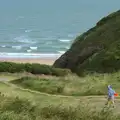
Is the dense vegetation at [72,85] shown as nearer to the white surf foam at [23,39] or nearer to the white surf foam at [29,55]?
the white surf foam at [29,55]

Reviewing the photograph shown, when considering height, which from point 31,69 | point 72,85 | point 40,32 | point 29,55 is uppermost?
point 40,32

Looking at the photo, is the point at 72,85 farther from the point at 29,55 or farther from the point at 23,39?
the point at 23,39

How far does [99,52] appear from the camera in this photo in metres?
34.5

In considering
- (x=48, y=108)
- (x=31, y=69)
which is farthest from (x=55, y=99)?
(x=31, y=69)

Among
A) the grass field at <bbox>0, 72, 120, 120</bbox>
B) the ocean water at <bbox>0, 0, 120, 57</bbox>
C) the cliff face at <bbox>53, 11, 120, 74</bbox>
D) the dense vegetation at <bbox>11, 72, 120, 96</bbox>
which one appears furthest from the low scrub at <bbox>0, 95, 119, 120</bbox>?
the ocean water at <bbox>0, 0, 120, 57</bbox>

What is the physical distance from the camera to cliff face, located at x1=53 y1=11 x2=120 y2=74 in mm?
31186

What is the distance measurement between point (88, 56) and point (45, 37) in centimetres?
5831

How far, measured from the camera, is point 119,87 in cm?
2248

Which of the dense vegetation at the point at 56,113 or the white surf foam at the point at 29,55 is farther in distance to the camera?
the white surf foam at the point at 29,55

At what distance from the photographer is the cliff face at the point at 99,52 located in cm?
3119

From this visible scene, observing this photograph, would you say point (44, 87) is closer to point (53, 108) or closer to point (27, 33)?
point (53, 108)

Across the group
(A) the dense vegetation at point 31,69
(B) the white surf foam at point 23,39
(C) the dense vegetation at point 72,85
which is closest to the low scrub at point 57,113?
(C) the dense vegetation at point 72,85

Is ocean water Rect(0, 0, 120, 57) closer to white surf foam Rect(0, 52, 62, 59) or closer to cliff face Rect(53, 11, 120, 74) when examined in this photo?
white surf foam Rect(0, 52, 62, 59)

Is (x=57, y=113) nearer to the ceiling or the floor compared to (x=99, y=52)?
nearer to the floor
